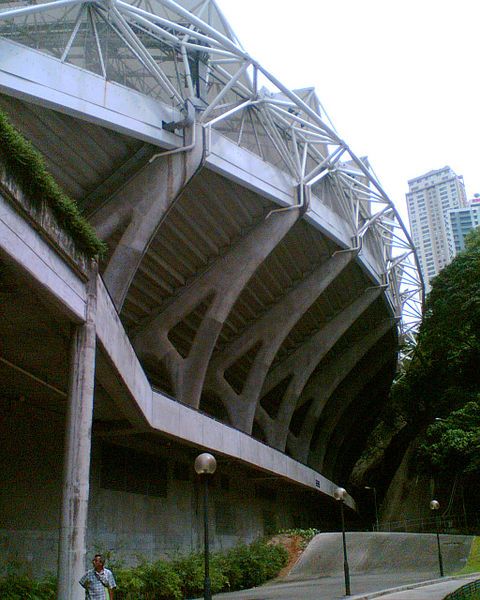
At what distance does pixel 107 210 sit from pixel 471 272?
90.6 ft

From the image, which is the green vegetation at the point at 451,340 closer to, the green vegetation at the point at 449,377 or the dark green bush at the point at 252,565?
the green vegetation at the point at 449,377

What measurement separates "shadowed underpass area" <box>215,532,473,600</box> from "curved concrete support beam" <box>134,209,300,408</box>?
8421mm

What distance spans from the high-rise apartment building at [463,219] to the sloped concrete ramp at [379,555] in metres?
107

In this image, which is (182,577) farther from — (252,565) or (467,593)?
(467,593)

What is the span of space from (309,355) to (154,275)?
14306 mm

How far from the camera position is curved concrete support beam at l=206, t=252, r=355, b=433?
3222 centimetres

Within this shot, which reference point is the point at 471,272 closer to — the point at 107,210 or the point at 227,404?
the point at 227,404

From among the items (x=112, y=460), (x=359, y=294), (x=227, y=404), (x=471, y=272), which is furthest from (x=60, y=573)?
(x=471, y=272)

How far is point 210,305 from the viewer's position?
2738cm

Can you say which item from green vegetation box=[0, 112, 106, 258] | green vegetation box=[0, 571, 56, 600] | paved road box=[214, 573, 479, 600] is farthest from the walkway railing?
green vegetation box=[0, 112, 106, 258]

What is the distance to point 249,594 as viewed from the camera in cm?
2061

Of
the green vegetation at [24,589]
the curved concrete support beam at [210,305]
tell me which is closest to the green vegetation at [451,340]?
the curved concrete support beam at [210,305]

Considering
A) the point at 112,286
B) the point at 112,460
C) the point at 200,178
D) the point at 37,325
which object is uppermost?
the point at 200,178

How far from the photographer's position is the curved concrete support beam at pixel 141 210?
21.4 meters
